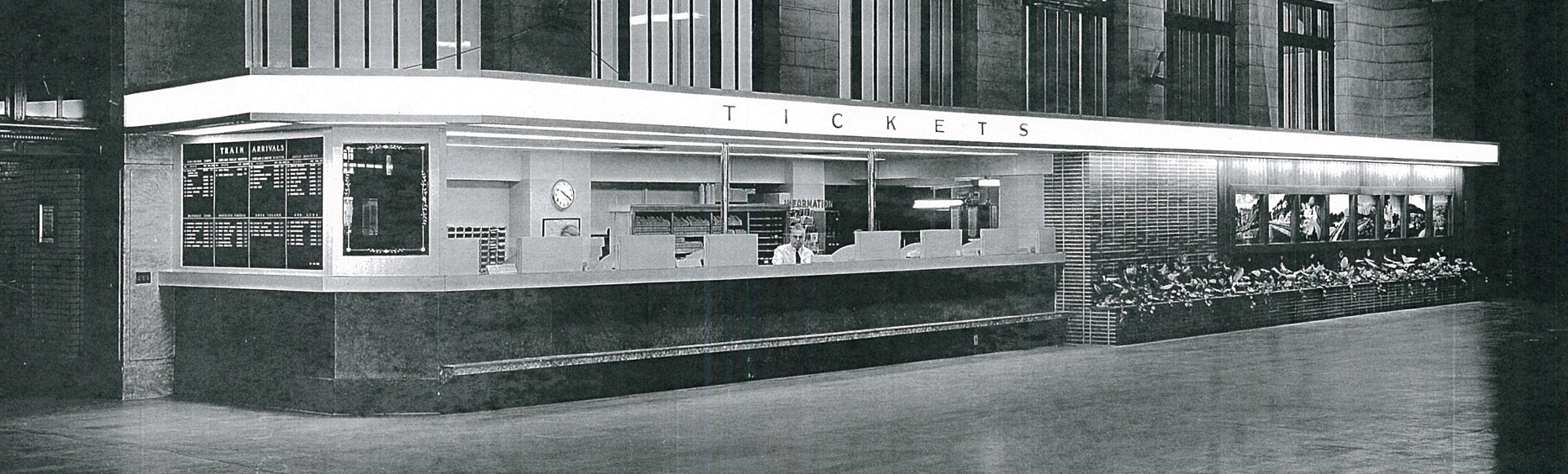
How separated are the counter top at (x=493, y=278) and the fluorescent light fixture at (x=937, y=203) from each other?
4.71 metres

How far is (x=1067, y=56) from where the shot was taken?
22.5 meters

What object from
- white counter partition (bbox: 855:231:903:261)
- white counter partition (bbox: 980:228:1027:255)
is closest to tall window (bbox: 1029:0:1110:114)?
white counter partition (bbox: 980:228:1027:255)

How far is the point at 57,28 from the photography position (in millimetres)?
14359

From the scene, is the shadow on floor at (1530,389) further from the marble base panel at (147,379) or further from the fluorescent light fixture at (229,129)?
the marble base panel at (147,379)

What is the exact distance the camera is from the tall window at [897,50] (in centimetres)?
2114

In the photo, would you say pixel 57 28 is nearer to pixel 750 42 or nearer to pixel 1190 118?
pixel 750 42

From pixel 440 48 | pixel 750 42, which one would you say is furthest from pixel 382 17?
pixel 750 42

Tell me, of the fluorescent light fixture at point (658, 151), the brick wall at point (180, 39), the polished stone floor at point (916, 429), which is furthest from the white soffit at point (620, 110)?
the polished stone floor at point (916, 429)

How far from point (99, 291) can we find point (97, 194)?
2.83 ft

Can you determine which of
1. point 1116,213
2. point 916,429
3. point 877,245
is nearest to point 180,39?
point 877,245

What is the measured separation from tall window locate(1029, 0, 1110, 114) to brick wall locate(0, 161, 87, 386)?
12.4 m

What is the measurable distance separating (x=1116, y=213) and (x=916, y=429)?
29.0ft

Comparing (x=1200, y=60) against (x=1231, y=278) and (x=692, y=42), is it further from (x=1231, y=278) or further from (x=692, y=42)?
(x=692, y=42)

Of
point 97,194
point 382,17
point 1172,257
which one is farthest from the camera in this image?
point 1172,257
